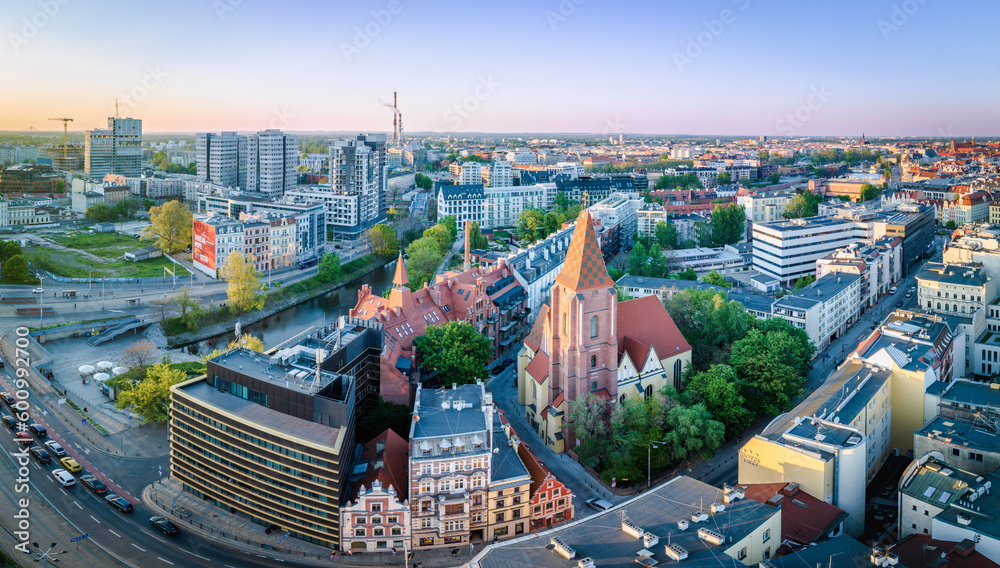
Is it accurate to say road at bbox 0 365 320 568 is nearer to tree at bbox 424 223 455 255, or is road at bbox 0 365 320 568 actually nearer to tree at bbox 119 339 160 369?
tree at bbox 119 339 160 369

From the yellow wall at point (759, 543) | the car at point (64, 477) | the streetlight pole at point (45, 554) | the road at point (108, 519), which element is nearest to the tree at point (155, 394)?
the road at point (108, 519)

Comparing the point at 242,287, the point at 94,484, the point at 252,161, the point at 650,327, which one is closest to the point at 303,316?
the point at 242,287

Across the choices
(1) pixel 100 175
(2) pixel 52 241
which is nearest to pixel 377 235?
(2) pixel 52 241

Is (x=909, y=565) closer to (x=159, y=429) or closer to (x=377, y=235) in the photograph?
(x=159, y=429)

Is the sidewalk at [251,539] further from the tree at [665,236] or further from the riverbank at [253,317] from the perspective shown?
the tree at [665,236]

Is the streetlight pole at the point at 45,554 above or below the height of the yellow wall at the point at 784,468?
below

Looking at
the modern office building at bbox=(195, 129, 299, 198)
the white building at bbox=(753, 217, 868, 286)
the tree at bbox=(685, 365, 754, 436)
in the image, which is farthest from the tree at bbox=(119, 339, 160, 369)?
the modern office building at bbox=(195, 129, 299, 198)

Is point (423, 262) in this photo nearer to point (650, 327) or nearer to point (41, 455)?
point (650, 327)
